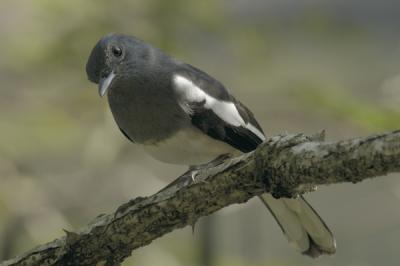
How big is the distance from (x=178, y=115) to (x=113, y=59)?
1.36ft

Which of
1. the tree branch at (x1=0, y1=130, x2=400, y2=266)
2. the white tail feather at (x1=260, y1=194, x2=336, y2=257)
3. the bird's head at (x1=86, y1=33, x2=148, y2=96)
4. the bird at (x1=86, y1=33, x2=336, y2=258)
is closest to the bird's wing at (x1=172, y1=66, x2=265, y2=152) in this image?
the bird at (x1=86, y1=33, x2=336, y2=258)

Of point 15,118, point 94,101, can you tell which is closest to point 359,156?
point 94,101

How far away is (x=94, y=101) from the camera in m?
5.11

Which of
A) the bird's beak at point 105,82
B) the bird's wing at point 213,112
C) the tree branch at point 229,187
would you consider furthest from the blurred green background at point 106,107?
the tree branch at point 229,187

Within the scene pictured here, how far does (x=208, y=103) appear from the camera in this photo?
12.4 ft

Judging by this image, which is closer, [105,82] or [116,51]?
[105,82]

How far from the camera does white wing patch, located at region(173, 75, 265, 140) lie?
12.3 feet

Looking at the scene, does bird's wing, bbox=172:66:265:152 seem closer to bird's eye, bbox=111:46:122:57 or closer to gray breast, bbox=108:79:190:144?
gray breast, bbox=108:79:190:144

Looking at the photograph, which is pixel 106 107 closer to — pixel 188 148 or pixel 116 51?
pixel 116 51

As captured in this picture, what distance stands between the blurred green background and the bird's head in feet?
3.22

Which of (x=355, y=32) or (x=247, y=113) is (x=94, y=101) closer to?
(x=247, y=113)

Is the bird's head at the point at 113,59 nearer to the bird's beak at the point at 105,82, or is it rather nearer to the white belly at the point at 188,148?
the bird's beak at the point at 105,82

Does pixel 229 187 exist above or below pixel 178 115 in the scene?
below

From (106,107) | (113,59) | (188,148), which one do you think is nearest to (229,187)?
Answer: (188,148)
